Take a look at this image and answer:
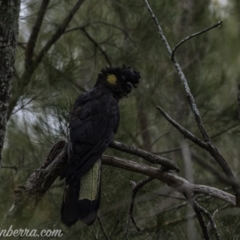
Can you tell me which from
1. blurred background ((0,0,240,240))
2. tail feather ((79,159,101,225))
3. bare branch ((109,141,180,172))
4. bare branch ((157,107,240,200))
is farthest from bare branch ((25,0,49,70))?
bare branch ((157,107,240,200))

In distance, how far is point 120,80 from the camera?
2.68m

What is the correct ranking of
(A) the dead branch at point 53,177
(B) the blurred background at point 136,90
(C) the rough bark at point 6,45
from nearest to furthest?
(A) the dead branch at point 53,177
(C) the rough bark at point 6,45
(B) the blurred background at point 136,90

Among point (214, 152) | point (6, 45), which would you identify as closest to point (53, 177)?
point (6, 45)

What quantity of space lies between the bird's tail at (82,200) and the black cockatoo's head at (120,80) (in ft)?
1.70

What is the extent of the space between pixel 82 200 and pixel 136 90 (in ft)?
6.06

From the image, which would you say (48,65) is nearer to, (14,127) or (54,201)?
(14,127)

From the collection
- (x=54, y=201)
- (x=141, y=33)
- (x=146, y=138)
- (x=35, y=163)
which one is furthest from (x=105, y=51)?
(x=54, y=201)

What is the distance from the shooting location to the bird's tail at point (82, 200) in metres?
2.12

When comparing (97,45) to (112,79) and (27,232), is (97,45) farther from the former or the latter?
(27,232)

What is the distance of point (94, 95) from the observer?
103 inches

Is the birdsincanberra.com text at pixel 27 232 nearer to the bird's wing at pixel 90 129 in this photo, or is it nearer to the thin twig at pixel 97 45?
the bird's wing at pixel 90 129

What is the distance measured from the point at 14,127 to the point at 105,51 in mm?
781

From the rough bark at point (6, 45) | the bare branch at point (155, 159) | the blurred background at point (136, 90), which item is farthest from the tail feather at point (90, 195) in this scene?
the blurred background at point (136, 90)

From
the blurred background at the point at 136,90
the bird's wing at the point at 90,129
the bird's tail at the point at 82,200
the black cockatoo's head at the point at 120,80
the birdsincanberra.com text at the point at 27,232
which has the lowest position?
the birdsincanberra.com text at the point at 27,232
